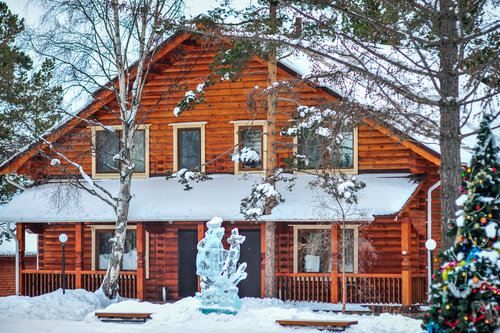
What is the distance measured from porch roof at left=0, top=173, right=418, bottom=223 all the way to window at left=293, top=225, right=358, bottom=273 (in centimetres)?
133

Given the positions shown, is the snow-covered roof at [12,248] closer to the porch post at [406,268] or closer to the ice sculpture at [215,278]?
the ice sculpture at [215,278]

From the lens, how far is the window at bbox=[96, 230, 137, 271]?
71.9 feet

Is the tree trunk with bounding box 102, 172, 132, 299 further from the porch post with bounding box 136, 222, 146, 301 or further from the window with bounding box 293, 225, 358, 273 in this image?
the window with bounding box 293, 225, 358, 273

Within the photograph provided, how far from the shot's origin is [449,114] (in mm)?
12234

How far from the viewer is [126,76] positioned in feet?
68.9

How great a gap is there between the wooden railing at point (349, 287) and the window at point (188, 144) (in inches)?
168

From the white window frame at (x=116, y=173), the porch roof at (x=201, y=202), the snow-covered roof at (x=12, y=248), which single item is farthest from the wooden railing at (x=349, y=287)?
the snow-covered roof at (x=12, y=248)

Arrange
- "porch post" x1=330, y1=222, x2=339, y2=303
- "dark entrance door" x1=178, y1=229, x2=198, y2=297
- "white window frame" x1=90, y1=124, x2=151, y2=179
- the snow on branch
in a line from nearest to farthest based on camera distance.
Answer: "porch post" x1=330, y1=222, x2=339, y2=303
the snow on branch
"dark entrance door" x1=178, y1=229, x2=198, y2=297
"white window frame" x1=90, y1=124, x2=151, y2=179

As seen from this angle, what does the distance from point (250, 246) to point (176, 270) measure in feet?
7.41

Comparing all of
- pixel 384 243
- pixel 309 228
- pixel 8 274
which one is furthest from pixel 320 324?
pixel 8 274

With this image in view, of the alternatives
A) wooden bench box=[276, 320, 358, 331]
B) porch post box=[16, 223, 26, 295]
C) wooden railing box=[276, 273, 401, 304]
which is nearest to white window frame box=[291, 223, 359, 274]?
wooden railing box=[276, 273, 401, 304]

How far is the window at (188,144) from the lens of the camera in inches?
841

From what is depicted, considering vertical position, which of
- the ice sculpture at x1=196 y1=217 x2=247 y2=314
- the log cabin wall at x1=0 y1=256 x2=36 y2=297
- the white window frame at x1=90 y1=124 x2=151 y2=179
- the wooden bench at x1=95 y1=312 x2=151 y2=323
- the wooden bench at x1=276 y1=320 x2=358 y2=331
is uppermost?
the white window frame at x1=90 y1=124 x2=151 y2=179

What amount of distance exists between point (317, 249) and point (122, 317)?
6.71m
